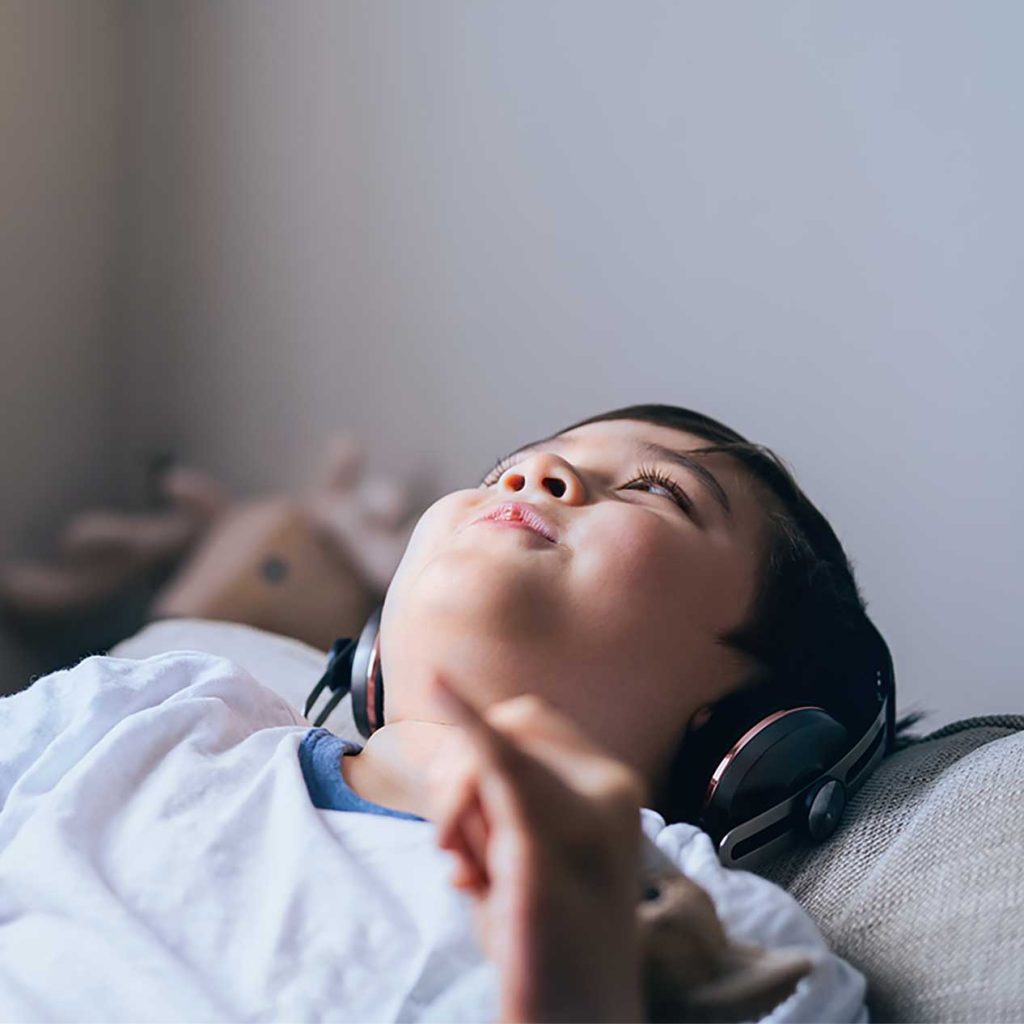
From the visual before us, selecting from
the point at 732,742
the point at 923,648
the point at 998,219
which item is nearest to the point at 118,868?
the point at 732,742

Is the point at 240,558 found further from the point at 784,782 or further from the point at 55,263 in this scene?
the point at 784,782

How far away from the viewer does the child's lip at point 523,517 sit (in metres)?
0.76

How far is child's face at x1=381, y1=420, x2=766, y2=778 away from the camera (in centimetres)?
73

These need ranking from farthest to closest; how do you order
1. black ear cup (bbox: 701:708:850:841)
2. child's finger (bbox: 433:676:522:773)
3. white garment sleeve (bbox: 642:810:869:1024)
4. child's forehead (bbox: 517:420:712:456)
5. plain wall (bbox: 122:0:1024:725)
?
plain wall (bbox: 122:0:1024:725), child's forehead (bbox: 517:420:712:456), black ear cup (bbox: 701:708:850:841), white garment sleeve (bbox: 642:810:869:1024), child's finger (bbox: 433:676:522:773)

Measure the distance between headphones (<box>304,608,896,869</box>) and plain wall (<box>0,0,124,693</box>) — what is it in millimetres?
1251

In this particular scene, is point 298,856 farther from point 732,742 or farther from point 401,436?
point 401,436

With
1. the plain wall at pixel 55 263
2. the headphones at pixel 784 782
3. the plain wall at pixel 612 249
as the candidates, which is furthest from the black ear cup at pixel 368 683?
the plain wall at pixel 55 263

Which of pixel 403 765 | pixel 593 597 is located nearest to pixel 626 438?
pixel 593 597

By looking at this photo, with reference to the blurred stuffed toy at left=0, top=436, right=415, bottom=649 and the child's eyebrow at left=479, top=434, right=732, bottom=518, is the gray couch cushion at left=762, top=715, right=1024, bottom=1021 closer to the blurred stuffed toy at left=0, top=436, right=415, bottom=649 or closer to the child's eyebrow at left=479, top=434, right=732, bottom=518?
the child's eyebrow at left=479, top=434, right=732, bottom=518

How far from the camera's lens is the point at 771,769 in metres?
0.73

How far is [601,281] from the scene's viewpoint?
144cm

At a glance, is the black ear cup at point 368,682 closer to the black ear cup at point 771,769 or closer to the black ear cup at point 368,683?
the black ear cup at point 368,683

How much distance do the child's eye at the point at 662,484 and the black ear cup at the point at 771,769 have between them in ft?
0.49

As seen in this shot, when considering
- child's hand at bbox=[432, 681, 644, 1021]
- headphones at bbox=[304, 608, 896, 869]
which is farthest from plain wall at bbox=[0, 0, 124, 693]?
child's hand at bbox=[432, 681, 644, 1021]
